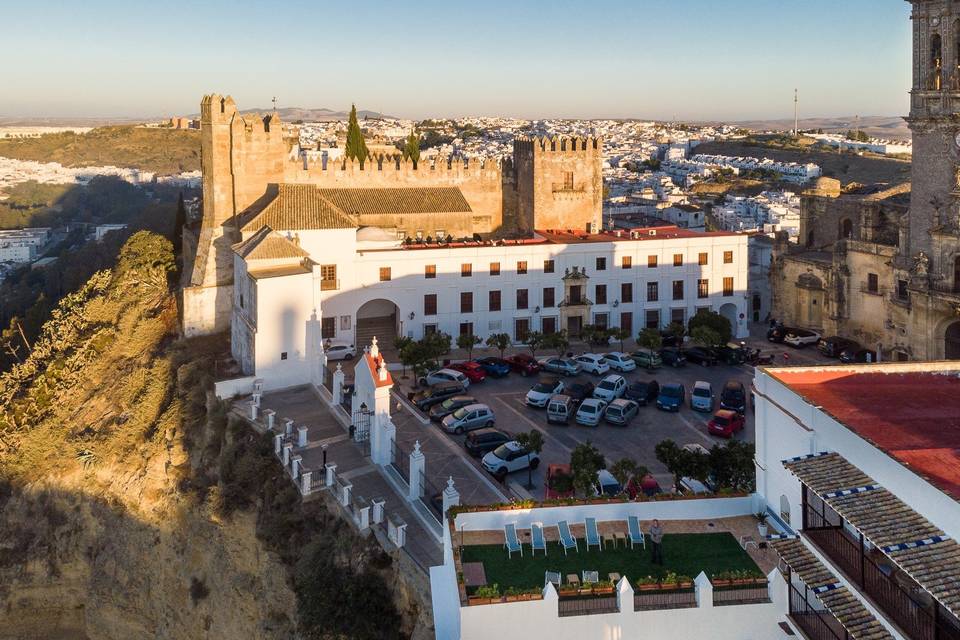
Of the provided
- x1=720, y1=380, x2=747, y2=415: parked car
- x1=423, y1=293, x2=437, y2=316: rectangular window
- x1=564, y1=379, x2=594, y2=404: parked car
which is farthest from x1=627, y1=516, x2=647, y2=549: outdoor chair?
x1=423, y1=293, x2=437, y2=316: rectangular window

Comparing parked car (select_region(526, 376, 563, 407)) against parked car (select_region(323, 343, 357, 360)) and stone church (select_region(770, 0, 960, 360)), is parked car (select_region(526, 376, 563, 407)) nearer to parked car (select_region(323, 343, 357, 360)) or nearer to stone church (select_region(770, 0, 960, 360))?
parked car (select_region(323, 343, 357, 360))

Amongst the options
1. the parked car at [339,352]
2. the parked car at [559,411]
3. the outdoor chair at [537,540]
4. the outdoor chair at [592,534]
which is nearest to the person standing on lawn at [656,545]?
the outdoor chair at [592,534]

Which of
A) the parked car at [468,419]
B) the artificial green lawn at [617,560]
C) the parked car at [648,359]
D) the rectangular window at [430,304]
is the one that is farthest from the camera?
the rectangular window at [430,304]

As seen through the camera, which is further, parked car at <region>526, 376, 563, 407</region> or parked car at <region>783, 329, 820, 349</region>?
parked car at <region>783, 329, 820, 349</region>

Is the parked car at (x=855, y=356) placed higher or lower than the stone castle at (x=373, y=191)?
lower

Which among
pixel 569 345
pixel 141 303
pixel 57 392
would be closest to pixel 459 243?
pixel 569 345

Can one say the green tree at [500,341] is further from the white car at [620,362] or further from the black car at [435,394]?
the black car at [435,394]

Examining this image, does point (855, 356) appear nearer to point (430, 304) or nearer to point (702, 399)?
point (702, 399)
